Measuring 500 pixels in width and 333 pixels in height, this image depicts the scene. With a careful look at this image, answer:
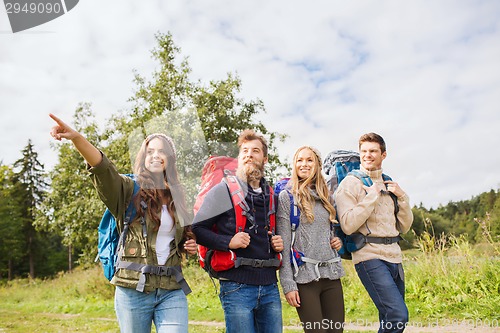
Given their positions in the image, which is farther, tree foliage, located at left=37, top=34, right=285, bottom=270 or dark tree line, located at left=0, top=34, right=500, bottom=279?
tree foliage, located at left=37, top=34, right=285, bottom=270

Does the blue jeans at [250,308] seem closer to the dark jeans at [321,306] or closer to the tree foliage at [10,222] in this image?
the dark jeans at [321,306]

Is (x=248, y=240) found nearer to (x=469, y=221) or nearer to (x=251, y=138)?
(x=251, y=138)

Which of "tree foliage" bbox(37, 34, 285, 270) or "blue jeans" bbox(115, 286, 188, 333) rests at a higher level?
"tree foliage" bbox(37, 34, 285, 270)

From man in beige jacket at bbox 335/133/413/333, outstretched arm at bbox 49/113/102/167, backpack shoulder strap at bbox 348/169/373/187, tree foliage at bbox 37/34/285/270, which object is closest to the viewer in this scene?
outstretched arm at bbox 49/113/102/167

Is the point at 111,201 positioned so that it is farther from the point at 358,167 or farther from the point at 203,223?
the point at 358,167

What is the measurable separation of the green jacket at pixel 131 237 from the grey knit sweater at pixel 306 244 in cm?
88

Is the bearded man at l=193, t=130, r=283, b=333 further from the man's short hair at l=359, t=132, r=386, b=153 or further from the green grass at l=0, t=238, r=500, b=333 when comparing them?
the green grass at l=0, t=238, r=500, b=333

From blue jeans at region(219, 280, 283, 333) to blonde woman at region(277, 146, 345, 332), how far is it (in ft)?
0.70

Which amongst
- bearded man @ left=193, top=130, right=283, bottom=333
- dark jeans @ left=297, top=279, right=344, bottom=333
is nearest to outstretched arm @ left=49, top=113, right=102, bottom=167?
bearded man @ left=193, top=130, right=283, bottom=333

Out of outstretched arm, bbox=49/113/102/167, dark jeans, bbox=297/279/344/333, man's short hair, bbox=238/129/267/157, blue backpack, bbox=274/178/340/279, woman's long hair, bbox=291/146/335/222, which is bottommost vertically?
dark jeans, bbox=297/279/344/333

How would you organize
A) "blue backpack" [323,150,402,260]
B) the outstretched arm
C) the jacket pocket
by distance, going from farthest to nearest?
"blue backpack" [323,150,402,260]
the jacket pocket
the outstretched arm

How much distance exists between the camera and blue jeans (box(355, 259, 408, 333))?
3.92 meters

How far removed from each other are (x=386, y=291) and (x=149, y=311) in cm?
204

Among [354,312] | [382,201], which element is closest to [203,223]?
[382,201]
